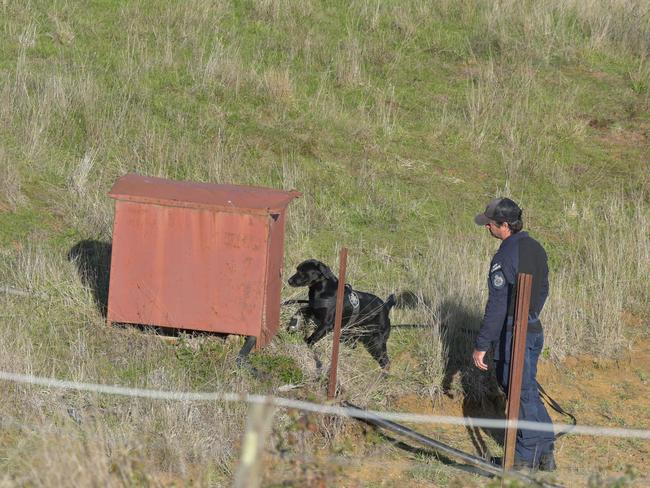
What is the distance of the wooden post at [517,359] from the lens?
5.67 meters

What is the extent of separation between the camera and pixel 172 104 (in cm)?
1250

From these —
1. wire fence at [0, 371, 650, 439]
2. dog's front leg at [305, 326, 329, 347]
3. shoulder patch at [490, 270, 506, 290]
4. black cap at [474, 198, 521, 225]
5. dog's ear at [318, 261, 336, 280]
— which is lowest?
wire fence at [0, 371, 650, 439]

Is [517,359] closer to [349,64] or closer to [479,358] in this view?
[479,358]

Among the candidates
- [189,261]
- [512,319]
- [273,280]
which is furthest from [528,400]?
[189,261]

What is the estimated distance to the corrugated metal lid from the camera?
716 cm

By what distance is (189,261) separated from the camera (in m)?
7.27

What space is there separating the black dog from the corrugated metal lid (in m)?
0.73

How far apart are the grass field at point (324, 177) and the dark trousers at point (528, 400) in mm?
240

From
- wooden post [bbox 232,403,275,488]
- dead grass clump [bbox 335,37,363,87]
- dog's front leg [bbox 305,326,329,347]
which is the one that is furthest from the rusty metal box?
dead grass clump [bbox 335,37,363,87]

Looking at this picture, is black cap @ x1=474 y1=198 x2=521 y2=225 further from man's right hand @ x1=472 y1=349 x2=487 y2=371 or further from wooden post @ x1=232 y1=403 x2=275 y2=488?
wooden post @ x1=232 y1=403 x2=275 y2=488

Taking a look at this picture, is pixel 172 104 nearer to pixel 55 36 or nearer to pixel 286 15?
pixel 55 36

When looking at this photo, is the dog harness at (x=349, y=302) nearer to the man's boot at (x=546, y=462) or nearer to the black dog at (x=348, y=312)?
the black dog at (x=348, y=312)

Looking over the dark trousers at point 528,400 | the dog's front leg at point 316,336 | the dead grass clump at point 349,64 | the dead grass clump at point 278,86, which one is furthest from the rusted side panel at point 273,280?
the dead grass clump at point 349,64

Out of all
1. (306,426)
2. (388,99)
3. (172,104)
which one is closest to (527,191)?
(388,99)
